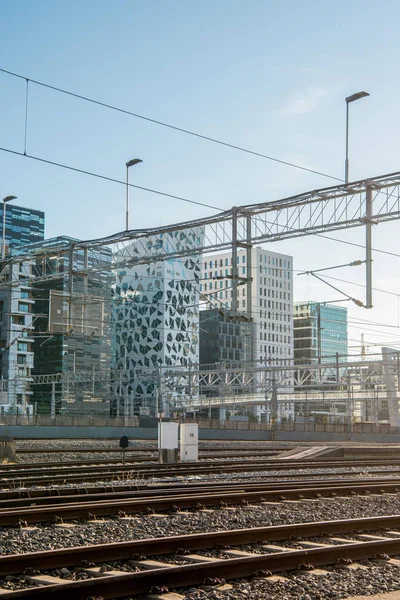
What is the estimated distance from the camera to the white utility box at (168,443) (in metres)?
23.5

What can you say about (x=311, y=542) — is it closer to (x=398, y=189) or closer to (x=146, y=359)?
(x=398, y=189)

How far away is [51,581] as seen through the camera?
7.28 m

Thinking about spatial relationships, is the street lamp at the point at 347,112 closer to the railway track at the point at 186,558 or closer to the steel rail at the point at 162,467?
the steel rail at the point at 162,467

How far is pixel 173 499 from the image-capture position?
1267 cm

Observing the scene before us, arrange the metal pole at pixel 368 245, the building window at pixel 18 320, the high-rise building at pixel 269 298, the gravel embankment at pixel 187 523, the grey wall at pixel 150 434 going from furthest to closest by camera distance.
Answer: the high-rise building at pixel 269 298
the building window at pixel 18 320
the grey wall at pixel 150 434
the metal pole at pixel 368 245
the gravel embankment at pixel 187 523

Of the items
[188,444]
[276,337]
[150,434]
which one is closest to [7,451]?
[188,444]

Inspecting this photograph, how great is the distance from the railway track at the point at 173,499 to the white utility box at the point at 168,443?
294 inches

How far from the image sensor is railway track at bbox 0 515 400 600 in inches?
271

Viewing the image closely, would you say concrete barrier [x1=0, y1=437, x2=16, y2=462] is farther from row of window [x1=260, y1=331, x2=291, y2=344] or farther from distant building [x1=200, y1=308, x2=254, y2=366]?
row of window [x1=260, y1=331, x2=291, y2=344]

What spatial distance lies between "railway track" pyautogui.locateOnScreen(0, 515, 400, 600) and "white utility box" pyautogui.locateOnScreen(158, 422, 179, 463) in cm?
1352

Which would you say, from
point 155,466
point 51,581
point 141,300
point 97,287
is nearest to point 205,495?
point 51,581

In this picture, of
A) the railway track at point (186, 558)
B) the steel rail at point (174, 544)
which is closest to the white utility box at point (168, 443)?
the steel rail at point (174, 544)

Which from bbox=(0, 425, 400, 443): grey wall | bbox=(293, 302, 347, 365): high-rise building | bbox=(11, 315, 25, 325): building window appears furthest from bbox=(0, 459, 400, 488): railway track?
bbox=(293, 302, 347, 365): high-rise building

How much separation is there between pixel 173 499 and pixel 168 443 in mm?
11062
